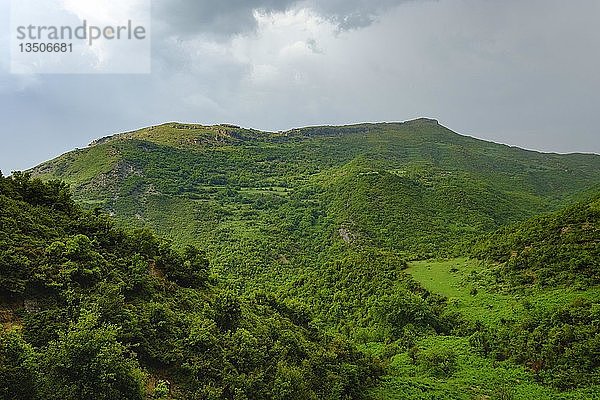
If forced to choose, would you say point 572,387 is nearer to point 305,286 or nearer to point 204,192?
point 305,286

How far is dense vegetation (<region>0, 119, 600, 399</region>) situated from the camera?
14227 millimetres

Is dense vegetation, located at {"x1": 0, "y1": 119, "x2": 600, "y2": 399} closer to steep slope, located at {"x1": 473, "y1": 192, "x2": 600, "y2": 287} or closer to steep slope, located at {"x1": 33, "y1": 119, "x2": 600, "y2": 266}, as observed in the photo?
steep slope, located at {"x1": 473, "y1": 192, "x2": 600, "y2": 287}

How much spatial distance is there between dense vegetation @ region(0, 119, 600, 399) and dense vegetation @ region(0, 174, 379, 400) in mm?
69

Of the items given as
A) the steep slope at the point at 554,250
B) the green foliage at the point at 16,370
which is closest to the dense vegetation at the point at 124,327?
the green foliage at the point at 16,370

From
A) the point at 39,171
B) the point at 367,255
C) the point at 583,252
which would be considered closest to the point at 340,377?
the point at 583,252

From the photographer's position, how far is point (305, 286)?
4303 cm

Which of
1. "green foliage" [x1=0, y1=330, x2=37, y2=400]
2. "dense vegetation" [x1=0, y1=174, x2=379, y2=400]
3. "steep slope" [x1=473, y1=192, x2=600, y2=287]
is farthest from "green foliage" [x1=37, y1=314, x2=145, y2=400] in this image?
"steep slope" [x1=473, y1=192, x2=600, y2=287]

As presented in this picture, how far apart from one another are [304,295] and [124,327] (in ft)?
92.7

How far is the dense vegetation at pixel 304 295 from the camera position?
14.2 meters

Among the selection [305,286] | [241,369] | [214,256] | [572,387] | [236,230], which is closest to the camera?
[241,369]

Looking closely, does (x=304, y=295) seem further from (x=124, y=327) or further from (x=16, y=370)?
(x=16, y=370)

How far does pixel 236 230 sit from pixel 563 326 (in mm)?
49348

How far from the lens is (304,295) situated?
41.6 meters

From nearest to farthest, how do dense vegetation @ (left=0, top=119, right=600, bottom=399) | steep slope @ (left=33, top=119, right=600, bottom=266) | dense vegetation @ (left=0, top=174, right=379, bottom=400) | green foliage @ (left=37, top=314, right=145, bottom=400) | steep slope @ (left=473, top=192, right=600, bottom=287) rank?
green foliage @ (left=37, top=314, right=145, bottom=400)
dense vegetation @ (left=0, top=174, right=379, bottom=400)
dense vegetation @ (left=0, top=119, right=600, bottom=399)
steep slope @ (left=473, top=192, right=600, bottom=287)
steep slope @ (left=33, top=119, right=600, bottom=266)
